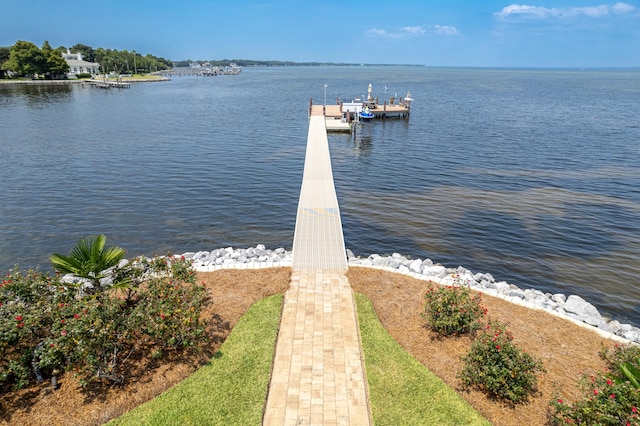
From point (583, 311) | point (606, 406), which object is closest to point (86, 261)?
point (606, 406)

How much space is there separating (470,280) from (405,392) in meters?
6.45

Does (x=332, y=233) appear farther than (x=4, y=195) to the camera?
No

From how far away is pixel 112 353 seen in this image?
28.4 ft

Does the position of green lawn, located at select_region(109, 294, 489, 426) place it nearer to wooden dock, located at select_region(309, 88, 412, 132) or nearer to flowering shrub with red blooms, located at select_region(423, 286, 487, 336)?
flowering shrub with red blooms, located at select_region(423, 286, 487, 336)

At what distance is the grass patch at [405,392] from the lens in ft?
26.4

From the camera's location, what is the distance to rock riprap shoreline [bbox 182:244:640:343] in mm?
11648

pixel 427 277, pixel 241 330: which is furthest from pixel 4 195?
pixel 427 277

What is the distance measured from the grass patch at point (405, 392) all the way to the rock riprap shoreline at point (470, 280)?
3935mm

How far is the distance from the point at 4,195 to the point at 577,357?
30167mm

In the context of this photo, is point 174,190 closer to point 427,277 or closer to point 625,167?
point 427,277

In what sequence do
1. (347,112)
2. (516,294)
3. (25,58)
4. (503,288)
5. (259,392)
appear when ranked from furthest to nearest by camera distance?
(25,58), (347,112), (503,288), (516,294), (259,392)

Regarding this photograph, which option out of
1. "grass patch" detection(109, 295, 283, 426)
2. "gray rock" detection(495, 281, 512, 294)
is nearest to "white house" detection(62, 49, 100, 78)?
"grass patch" detection(109, 295, 283, 426)

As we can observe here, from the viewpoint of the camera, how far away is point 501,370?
8344mm

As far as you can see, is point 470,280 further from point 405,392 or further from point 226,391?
point 226,391
